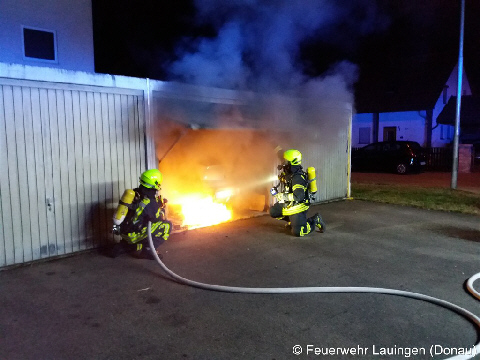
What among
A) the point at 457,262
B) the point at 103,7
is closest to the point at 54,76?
the point at 457,262

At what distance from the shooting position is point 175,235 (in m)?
6.82

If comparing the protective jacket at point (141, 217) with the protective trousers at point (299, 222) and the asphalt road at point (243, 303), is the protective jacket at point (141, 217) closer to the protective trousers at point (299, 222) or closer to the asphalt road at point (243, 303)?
the asphalt road at point (243, 303)

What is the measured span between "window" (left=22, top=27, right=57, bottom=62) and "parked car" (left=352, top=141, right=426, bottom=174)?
1513cm

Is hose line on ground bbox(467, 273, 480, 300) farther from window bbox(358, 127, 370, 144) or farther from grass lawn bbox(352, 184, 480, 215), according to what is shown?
window bbox(358, 127, 370, 144)

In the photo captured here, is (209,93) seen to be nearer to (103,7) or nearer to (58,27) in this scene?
(58,27)

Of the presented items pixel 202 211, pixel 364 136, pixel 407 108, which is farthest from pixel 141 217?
pixel 364 136

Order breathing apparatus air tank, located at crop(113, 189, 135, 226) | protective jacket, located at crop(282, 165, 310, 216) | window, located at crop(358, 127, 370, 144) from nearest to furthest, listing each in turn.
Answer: breathing apparatus air tank, located at crop(113, 189, 135, 226) → protective jacket, located at crop(282, 165, 310, 216) → window, located at crop(358, 127, 370, 144)

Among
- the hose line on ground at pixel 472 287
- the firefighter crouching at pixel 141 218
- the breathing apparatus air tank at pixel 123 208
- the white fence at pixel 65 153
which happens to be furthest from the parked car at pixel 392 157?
the breathing apparatus air tank at pixel 123 208

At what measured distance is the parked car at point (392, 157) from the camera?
17656 millimetres

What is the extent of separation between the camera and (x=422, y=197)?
1098 centimetres

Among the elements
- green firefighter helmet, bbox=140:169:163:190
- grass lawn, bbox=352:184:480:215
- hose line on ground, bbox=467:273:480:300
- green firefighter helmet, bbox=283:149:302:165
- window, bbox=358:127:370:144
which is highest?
window, bbox=358:127:370:144

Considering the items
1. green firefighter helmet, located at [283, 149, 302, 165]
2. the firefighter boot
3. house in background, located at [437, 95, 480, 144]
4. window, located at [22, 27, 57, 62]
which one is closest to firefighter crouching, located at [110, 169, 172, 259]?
green firefighter helmet, located at [283, 149, 302, 165]

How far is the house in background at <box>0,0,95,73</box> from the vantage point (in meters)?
8.58

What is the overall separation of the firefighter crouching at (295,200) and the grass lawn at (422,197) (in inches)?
175
